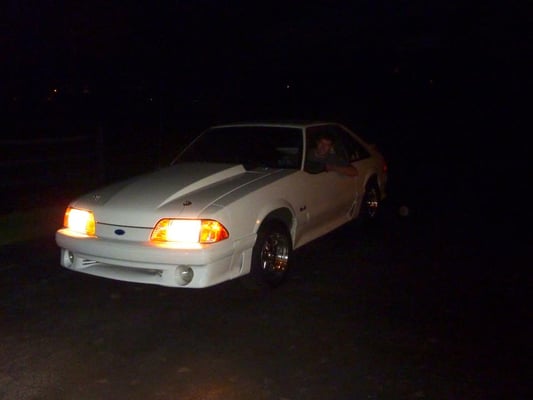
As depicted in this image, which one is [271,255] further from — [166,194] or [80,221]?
[80,221]

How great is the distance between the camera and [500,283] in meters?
5.57

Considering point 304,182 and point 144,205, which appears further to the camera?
point 304,182

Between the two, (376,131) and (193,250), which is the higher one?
(193,250)

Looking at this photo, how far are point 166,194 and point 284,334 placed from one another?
1484 mm

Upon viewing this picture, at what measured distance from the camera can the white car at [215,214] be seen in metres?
4.70

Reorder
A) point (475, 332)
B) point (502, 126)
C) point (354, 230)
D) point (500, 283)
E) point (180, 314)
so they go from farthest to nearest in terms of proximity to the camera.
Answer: point (502, 126) → point (354, 230) → point (500, 283) → point (180, 314) → point (475, 332)

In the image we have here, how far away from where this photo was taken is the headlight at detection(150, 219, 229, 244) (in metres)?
4.70

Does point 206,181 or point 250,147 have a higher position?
point 250,147

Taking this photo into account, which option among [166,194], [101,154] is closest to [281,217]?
[166,194]

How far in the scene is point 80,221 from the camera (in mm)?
5199

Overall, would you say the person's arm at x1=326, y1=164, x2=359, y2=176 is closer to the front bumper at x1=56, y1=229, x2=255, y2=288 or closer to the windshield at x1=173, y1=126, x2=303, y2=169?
the windshield at x1=173, y1=126, x2=303, y2=169

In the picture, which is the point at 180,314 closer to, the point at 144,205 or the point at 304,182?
the point at 144,205

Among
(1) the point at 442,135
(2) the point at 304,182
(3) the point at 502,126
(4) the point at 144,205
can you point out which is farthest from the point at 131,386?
(3) the point at 502,126

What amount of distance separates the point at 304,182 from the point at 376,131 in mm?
19425
